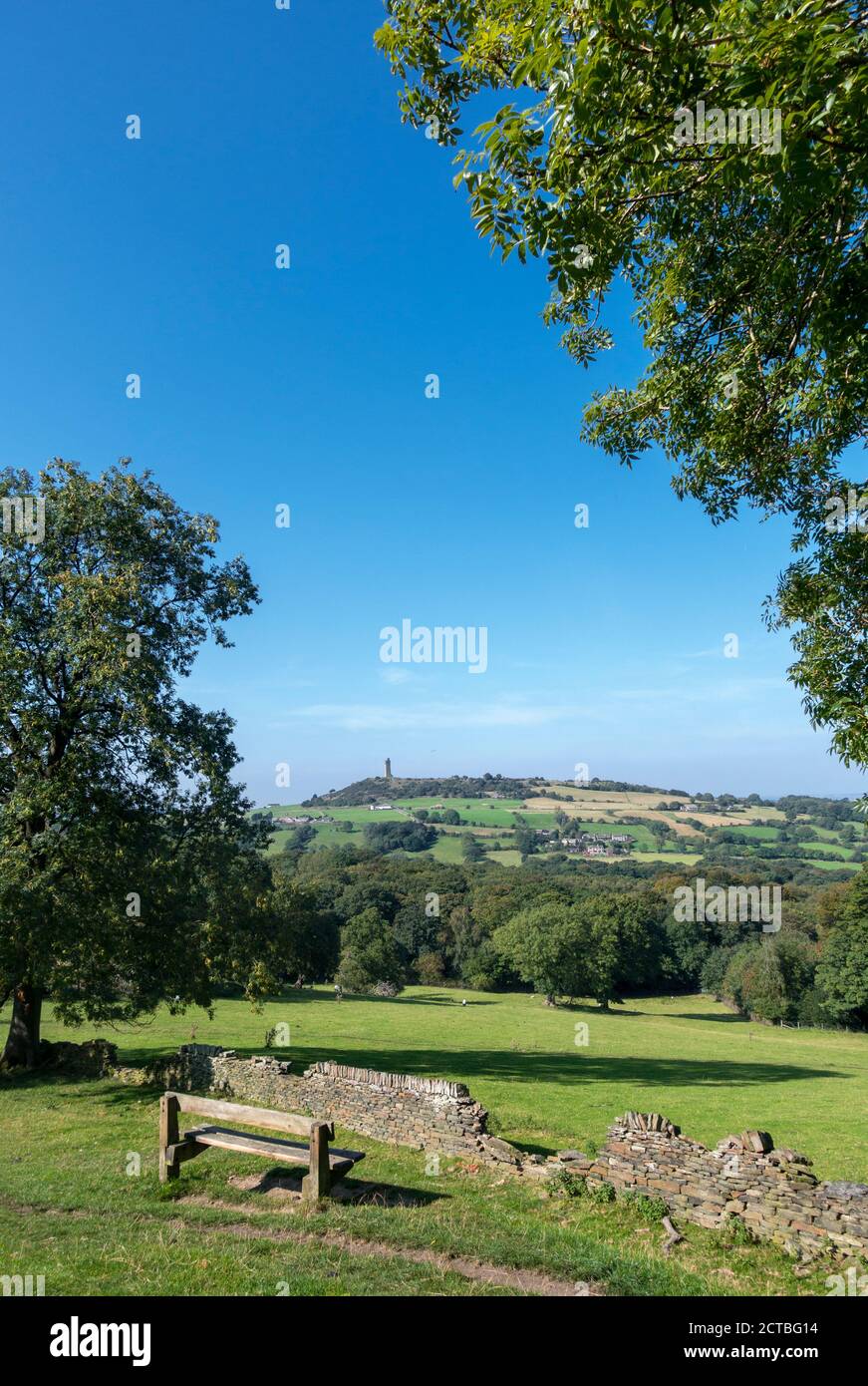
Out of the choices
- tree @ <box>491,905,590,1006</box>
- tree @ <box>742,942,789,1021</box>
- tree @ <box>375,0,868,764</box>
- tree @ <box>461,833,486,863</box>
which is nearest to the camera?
tree @ <box>375,0,868,764</box>

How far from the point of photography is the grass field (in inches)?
289

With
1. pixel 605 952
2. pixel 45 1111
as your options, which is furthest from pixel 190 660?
pixel 605 952

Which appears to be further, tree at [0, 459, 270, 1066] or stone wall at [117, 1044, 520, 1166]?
tree at [0, 459, 270, 1066]

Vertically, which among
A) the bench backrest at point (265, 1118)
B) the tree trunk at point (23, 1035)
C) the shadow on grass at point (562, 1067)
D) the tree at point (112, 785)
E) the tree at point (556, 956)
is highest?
the tree at point (112, 785)

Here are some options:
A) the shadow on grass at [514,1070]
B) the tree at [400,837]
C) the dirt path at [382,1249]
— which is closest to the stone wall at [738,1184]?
the dirt path at [382,1249]

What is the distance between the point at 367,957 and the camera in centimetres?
6919

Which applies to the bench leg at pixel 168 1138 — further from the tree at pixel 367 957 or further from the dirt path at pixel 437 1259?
the tree at pixel 367 957

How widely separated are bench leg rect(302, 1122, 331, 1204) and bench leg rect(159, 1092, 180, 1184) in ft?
8.47

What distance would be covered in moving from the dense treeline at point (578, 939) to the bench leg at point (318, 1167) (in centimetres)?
3472

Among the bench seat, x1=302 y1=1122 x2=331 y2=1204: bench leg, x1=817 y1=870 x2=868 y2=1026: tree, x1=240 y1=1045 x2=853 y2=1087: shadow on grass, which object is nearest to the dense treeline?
x1=817 y1=870 x2=868 y2=1026: tree

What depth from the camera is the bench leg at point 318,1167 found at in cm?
975

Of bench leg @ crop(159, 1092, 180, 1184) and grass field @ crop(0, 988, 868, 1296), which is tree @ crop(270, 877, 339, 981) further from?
bench leg @ crop(159, 1092, 180, 1184)

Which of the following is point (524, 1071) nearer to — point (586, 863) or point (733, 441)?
point (733, 441)

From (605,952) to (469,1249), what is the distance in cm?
6174
